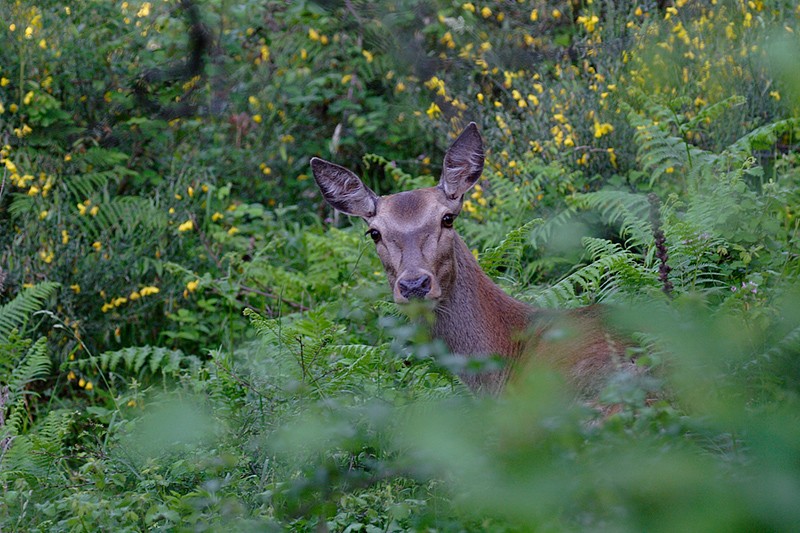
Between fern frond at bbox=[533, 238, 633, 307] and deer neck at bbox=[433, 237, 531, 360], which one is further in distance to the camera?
fern frond at bbox=[533, 238, 633, 307]

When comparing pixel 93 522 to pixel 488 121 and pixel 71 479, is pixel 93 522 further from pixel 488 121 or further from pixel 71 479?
pixel 488 121

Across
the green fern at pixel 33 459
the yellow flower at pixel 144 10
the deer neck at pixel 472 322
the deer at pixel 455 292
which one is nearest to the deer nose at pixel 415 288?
the deer at pixel 455 292

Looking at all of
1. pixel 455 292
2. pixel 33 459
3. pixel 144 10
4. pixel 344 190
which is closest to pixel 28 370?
pixel 33 459

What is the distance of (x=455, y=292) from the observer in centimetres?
525

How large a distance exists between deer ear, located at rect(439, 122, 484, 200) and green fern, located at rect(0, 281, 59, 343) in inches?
116

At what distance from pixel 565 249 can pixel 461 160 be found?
1391 millimetres

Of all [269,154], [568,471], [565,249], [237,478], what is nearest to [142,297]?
[269,154]

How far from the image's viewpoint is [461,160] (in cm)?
572

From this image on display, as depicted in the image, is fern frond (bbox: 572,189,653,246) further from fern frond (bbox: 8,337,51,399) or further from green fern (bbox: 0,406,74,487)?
fern frond (bbox: 8,337,51,399)

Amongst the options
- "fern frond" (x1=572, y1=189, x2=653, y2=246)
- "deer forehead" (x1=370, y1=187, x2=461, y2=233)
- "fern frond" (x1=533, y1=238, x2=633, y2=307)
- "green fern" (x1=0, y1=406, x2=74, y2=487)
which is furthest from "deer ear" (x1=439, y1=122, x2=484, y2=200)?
"green fern" (x1=0, y1=406, x2=74, y2=487)

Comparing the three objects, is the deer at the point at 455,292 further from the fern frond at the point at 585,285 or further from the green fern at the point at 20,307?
the green fern at the point at 20,307

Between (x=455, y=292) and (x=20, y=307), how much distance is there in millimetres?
3203

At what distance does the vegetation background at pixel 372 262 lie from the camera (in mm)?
1909

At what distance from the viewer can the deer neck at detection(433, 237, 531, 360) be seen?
521 cm
